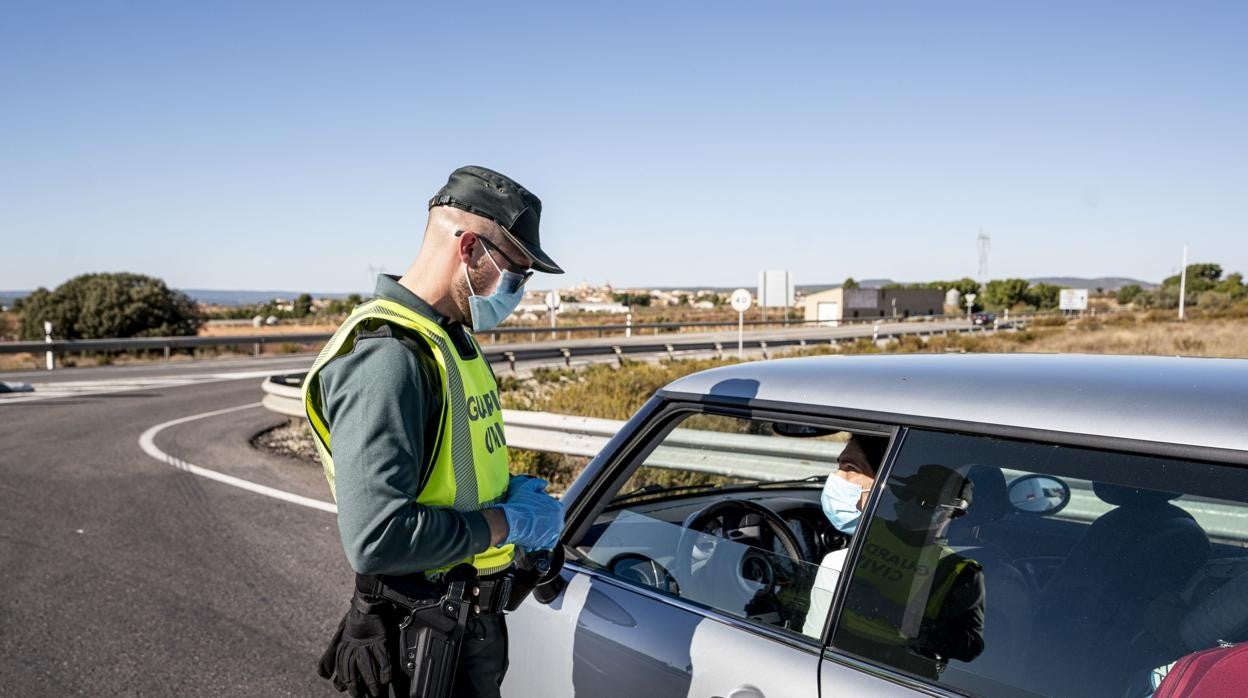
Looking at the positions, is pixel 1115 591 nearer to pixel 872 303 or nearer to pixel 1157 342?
pixel 1157 342

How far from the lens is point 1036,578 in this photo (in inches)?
72.9

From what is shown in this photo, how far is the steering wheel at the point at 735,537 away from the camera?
90.9 inches

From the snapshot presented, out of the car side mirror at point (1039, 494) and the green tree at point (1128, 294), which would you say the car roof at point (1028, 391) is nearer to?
the car side mirror at point (1039, 494)

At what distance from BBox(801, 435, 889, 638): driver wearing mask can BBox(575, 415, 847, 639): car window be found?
0.13 ft

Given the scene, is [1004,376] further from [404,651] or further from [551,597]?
[404,651]

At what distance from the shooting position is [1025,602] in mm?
1784

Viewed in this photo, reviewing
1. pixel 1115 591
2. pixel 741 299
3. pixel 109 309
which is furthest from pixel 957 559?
pixel 109 309

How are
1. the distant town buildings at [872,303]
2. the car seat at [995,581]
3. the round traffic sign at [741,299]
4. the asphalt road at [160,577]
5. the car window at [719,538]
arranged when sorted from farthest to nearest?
the distant town buildings at [872,303]
the round traffic sign at [741,299]
the asphalt road at [160,577]
the car window at [719,538]
the car seat at [995,581]

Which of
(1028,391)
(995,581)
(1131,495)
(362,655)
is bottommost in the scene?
(362,655)

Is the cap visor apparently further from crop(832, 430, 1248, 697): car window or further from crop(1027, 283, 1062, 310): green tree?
crop(1027, 283, 1062, 310): green tree

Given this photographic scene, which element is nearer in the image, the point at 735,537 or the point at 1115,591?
the point at 1115,591

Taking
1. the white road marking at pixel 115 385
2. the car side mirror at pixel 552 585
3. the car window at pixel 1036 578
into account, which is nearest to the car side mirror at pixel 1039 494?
the car window at pixel 1036 578

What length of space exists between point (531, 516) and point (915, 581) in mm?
878

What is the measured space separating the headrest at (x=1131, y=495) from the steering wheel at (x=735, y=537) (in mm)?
799
